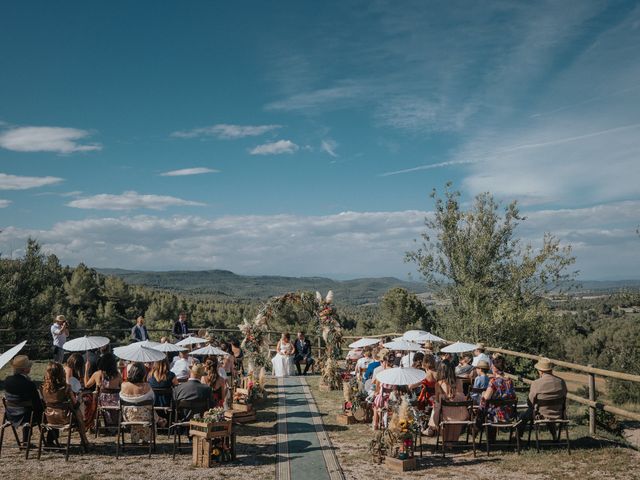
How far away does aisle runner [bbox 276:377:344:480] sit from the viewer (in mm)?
8375

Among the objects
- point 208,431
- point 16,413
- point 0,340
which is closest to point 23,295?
point 0,340

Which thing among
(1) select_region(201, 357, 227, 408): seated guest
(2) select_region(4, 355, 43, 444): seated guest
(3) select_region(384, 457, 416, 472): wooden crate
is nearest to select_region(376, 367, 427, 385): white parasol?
(3) select_region(384, 457, 416, 472): wooden crate

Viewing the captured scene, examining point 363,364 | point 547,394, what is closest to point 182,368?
point 363,364

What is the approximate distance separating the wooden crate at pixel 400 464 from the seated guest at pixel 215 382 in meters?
3.64

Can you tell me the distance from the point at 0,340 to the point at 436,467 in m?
21.1

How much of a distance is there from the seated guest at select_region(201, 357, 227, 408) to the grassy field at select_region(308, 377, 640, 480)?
2.41m

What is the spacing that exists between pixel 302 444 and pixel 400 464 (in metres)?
2.26

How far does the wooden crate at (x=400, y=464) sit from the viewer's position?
8.47m

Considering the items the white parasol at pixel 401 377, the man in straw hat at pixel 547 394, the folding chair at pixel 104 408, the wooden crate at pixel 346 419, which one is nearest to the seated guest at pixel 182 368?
the folding chair at pixel 104 408

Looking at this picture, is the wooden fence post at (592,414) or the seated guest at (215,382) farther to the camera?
the seated guest at (215,382)

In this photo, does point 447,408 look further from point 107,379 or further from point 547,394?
point 107,379

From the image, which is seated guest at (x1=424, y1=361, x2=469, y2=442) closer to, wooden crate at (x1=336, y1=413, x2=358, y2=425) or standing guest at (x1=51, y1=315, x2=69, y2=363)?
wooden crate at (x1=336, y1=413, x2=358, y2=425)

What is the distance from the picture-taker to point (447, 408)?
30.9ft

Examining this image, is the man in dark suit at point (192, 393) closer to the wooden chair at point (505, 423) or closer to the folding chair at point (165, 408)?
the folding chair at point (165, 408)
